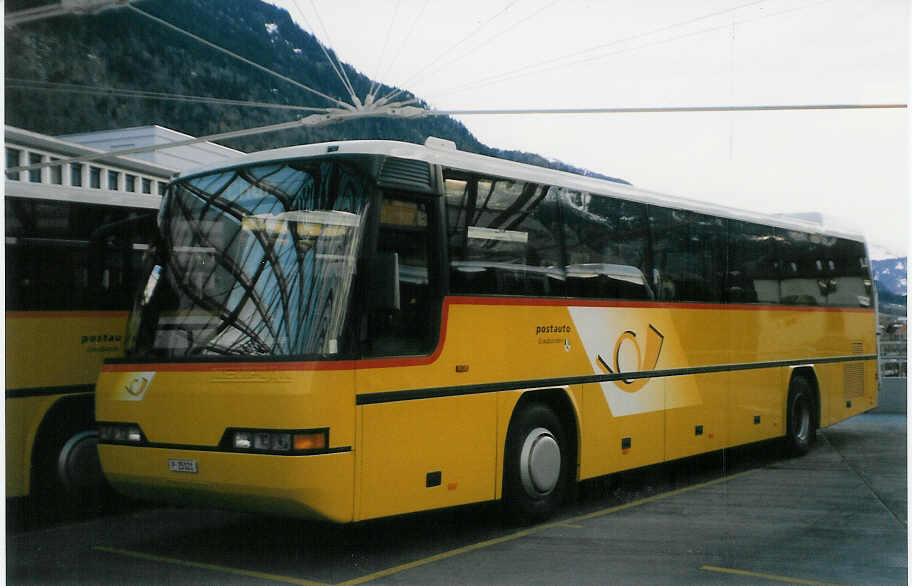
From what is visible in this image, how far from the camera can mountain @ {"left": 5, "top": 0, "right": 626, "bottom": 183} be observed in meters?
8.63

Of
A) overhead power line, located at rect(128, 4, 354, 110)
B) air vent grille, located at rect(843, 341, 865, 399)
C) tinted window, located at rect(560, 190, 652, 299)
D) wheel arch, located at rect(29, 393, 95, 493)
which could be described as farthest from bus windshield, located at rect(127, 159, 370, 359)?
air vent grille, located at rect(843, 341, 865, 399)

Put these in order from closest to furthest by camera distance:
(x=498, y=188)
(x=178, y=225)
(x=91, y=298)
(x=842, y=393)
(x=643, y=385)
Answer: (x=178, y=225) → (x=498, y=188) → (x=91, y=298) → (x=643, y=385) → (x=842, y=393)

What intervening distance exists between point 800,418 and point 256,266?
873 centimetres

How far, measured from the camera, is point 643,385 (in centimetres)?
1023

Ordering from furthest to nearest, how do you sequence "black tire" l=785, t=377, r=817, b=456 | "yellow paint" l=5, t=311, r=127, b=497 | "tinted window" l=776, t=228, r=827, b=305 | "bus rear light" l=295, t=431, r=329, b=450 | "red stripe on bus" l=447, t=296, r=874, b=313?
"black tire" l=785, t=377, r=817, b=456, "tinted window" l=776, t=228, r=827, b=305, "yellow paint" l=5, t=311, r=127, b=497, "red stripe on bus" l=447, t=296, r=874, b=313, "bus rear light" l=295, t=431, r=329, b=450

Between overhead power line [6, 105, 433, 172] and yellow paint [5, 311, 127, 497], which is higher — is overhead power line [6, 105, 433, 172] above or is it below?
above

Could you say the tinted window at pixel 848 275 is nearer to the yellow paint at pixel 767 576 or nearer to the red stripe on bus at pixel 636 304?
the red stripe on bus at pixel 636 304

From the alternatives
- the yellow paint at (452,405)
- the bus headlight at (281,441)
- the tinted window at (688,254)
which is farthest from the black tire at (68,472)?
the tinted window at (688,254)

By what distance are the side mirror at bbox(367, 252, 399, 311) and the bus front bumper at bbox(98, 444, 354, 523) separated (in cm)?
105

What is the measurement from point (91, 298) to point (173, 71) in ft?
7.43

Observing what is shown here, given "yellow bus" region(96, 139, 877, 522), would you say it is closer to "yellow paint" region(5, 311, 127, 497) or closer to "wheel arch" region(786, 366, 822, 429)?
"yellow paint" region(5, 311, 127, 497)

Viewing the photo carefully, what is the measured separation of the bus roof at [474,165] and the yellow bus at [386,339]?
2cm

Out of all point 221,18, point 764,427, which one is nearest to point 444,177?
point 221,18

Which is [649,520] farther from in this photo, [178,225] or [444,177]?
[178,225]
